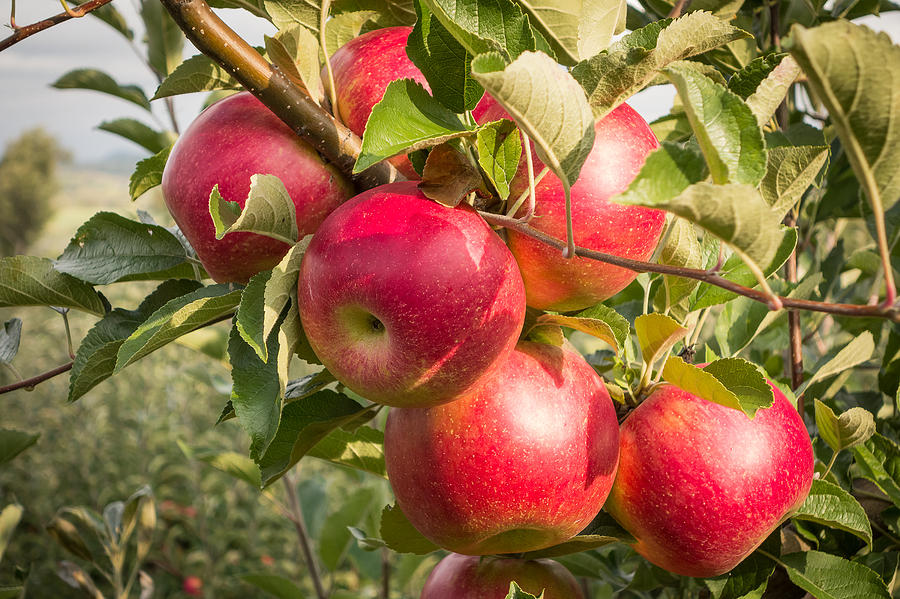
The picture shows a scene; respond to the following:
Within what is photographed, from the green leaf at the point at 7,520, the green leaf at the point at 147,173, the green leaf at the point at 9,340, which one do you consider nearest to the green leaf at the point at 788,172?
the green leaf at the point at 147,173

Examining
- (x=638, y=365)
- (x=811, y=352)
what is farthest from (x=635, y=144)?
(x=811, y=352)

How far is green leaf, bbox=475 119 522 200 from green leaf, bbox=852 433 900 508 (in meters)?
0.54

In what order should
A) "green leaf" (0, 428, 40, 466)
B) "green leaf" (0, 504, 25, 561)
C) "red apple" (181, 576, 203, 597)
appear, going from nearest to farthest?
"green leaf" (0, 428, 40, 466) → "green leaf" (0, 504, 25, 561) → "red apple" (181, 576, 203, 597)

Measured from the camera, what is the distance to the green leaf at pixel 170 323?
535 mm

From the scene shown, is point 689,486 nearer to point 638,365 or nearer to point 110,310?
point 638,365

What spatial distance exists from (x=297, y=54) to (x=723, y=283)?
365 mm

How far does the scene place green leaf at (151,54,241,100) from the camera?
0.66 m

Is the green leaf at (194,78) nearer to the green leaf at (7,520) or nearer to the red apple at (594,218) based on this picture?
the red apple at (594,218)

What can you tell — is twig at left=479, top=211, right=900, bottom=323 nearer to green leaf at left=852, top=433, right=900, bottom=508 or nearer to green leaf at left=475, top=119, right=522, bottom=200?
green leaf at left=475, top=119, right=522, bottom=200

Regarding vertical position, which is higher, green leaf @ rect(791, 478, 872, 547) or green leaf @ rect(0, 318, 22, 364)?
green leaf @ rect(0, 318, 22, 364)

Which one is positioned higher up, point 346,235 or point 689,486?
point 346,235

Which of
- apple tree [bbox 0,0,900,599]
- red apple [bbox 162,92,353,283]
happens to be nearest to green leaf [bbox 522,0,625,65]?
apple tree [bbox 0,0,900,599]

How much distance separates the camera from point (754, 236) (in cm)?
37

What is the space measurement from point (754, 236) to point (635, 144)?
21 cm
